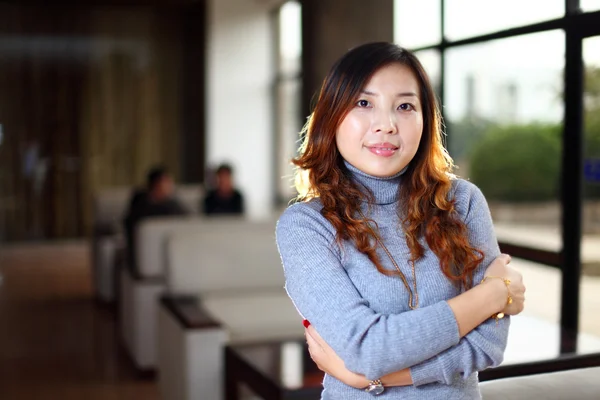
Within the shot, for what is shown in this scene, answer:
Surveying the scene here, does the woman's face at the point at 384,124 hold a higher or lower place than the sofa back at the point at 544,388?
higher

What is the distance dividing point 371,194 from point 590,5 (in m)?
1.62

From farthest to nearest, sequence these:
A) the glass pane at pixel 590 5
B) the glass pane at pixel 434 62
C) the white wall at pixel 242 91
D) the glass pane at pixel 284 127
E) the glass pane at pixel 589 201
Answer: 1. the white wall at pixel 242 91
2. the glass pane at pixel 284 127
3. the glass pane at pixel 434 62
4. the glass pane at pixel 589 201
5. the glass pane at pixel 590 5

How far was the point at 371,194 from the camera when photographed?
4.88ft

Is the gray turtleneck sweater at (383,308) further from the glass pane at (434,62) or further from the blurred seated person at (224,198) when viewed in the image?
the blurred seated person at (224,198)

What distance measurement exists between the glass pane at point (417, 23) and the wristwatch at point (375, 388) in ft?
7.72

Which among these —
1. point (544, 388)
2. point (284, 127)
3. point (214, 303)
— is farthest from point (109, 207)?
point (544, 388)

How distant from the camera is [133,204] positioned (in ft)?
22.2

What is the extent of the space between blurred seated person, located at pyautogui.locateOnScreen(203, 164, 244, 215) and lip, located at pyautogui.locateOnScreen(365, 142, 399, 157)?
5.66m

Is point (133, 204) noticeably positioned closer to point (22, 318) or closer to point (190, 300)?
point (22, 318)

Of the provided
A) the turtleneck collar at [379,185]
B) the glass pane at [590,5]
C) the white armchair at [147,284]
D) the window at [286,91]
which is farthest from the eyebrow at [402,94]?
the window at [286,91]

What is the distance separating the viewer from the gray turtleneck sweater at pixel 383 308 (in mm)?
1338

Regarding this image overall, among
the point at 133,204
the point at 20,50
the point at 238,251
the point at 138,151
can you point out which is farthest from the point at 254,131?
the point at 238,251

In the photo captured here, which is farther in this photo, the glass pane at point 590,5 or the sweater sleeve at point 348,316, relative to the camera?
the glass pane at point 590,5

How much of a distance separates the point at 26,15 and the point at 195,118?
8.82 ft
